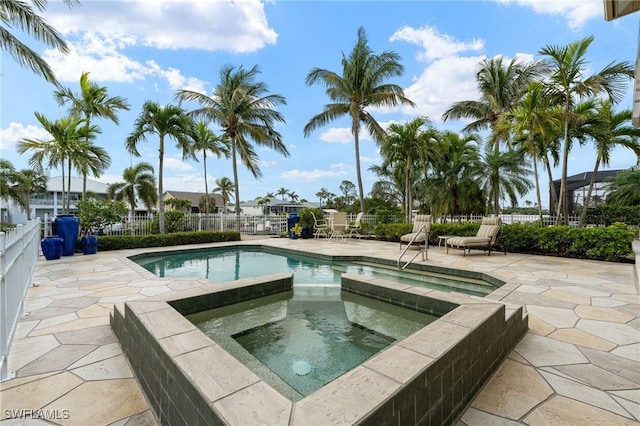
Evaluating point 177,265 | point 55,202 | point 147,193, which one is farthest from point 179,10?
point 55,202

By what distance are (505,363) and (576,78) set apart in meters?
9.79

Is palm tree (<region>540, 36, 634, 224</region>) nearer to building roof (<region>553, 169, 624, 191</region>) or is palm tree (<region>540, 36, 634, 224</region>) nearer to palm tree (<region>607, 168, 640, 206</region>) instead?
palm tree (<region>607, 168, 640, 206</region>)

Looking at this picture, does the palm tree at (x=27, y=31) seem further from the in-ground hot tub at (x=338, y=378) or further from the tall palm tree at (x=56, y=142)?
the in-ground hot tub at (x=338, y=378)

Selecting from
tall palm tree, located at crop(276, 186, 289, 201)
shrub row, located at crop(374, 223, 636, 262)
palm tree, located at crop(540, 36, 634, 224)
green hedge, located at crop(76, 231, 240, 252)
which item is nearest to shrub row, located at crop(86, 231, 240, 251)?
green hedge, located at crop(76, 231, 240, 252)

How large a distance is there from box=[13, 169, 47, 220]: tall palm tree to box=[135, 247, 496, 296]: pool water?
21299 mm

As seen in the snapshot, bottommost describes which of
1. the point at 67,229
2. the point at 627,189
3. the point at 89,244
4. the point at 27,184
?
the point at 89,244

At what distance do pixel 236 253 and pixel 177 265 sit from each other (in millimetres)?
2504

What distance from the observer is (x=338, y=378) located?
5.08 feet

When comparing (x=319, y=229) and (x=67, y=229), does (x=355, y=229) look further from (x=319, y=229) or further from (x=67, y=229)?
(x=67, y=229)

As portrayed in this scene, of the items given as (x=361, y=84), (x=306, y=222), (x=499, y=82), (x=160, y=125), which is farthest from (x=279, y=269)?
(x=499, y=82)

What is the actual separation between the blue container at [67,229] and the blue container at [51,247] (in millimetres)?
438

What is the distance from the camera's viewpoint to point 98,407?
187 centimetres

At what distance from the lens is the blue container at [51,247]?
7.48m

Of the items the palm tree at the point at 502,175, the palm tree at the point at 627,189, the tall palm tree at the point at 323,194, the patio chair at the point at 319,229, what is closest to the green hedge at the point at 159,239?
the patio chair at the point at 319,229
